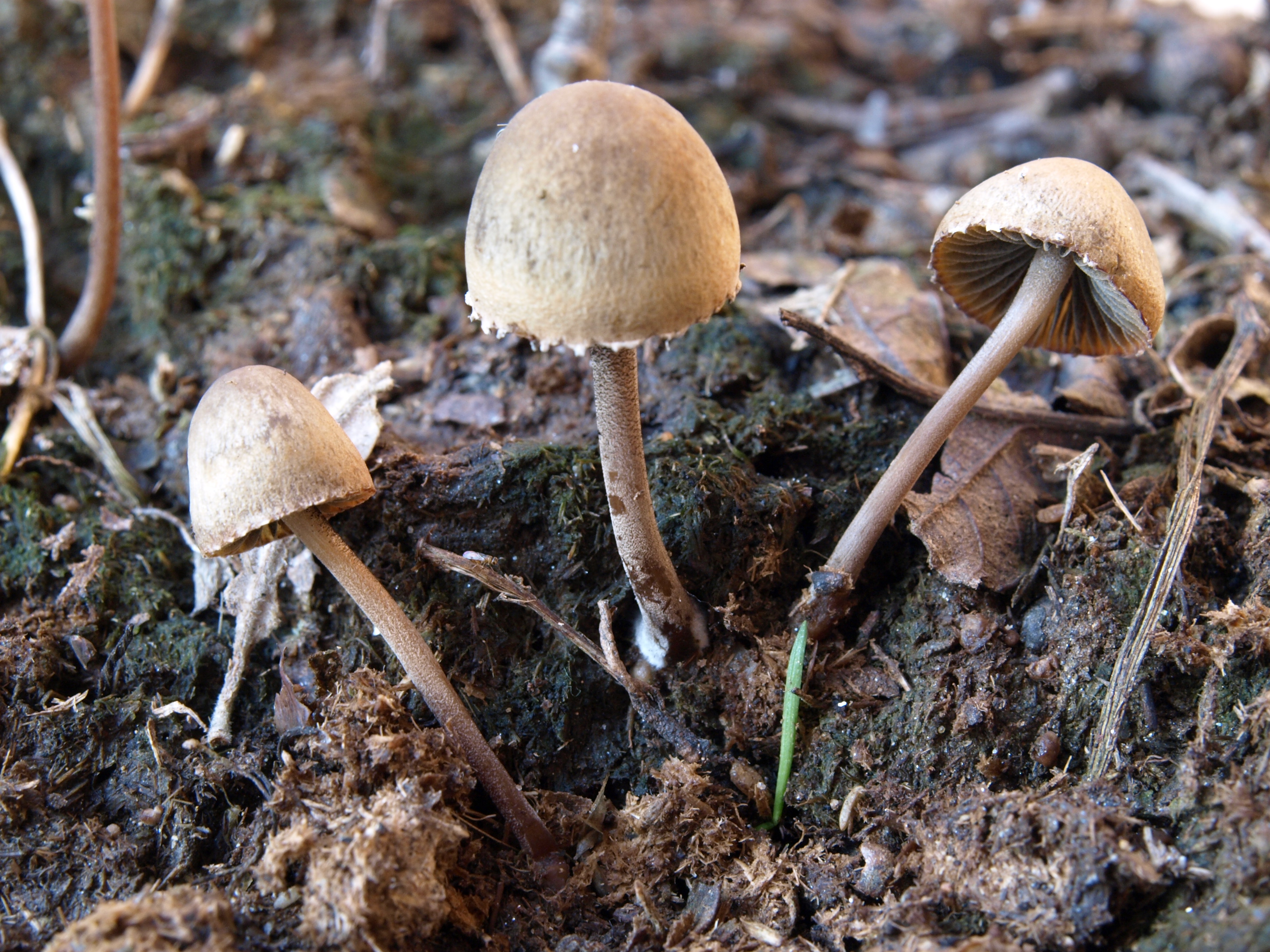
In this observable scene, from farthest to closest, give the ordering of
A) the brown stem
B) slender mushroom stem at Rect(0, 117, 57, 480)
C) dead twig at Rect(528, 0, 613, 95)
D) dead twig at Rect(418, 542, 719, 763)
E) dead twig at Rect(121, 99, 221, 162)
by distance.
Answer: dead twig at Rect(528, 0, 613, 95) < dead twig at Rect(121, 99, 221, 162) < the brown stem < slender mushroom stem at Rect(0, 117, 57, 480) < dead twig at Rect(418, 542, 719, 763)

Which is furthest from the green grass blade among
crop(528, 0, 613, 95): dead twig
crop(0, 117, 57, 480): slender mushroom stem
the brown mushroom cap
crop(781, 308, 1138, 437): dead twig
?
crop(528, 0, 613, 95): dead twig

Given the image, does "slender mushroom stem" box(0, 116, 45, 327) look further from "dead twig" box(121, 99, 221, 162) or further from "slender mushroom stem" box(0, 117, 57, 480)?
"dead twig" box(121, 99, 221, 162)

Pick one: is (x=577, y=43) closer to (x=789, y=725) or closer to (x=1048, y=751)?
(x=789, y=725)

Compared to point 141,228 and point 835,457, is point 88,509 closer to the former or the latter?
point 141,228

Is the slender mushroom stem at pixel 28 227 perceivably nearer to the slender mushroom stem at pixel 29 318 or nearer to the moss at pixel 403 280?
the slender mushroom stem at pixel 29 318

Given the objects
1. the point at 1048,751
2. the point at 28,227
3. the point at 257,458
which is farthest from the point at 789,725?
the point at 28,227

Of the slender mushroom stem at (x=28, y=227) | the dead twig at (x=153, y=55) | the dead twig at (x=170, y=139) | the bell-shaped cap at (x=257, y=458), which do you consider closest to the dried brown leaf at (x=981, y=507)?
the bell-shaped cap at (x=257, y=458)
